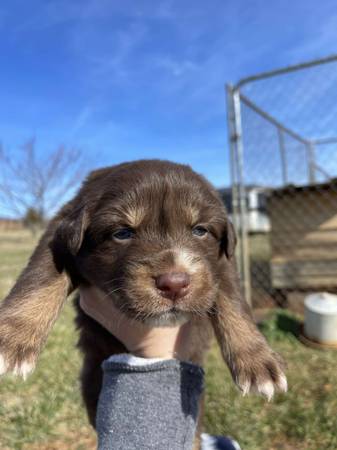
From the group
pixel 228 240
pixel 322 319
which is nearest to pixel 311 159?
pixel 322 319

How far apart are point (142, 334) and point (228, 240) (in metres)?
0.71

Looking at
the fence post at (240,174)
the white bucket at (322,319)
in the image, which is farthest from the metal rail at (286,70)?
the white bucket at (322,319)

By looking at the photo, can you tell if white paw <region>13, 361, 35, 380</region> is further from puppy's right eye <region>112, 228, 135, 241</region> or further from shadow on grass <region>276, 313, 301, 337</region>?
shadow on grass <region>276, 313, 301, 337</region>

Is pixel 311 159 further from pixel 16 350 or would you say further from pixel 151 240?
pixel 16 350

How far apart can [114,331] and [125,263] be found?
20.3 inches

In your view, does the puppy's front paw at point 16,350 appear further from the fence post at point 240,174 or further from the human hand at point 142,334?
the fence post at point 240,174

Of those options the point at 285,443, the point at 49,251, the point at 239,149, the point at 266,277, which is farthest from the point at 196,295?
the point at 266,277

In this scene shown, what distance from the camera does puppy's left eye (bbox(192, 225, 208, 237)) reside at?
198 centimetres

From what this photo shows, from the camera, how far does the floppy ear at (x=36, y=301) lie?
5.70ft

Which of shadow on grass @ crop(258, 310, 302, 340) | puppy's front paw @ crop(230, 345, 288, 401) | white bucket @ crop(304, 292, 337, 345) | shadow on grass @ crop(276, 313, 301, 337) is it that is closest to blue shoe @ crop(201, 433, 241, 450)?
puppy's front paw @ crop(230, 345, 288, 401)

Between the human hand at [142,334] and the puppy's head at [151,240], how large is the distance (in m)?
0.13

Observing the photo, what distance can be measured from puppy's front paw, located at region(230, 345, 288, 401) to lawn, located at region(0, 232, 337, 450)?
48.9 inches

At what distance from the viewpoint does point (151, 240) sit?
1.82 m

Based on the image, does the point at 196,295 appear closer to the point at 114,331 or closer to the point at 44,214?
the point at 114,331
